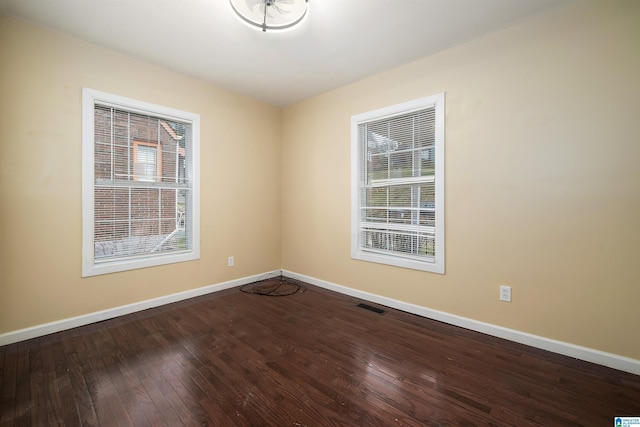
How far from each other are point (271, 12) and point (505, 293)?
9.92 feet

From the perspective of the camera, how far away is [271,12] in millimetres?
2047

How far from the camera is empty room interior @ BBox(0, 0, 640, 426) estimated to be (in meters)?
1.73

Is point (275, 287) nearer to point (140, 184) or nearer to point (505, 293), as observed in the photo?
point (140, 184)

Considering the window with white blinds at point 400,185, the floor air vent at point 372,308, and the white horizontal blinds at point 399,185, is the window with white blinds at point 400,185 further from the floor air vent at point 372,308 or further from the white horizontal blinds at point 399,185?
the floor air vent at point 372,308

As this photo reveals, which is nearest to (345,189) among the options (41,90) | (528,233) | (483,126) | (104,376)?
(483,126)

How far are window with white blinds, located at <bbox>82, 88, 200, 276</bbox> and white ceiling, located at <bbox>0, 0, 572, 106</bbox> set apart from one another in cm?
59

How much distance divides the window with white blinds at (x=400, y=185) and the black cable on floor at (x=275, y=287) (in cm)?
98

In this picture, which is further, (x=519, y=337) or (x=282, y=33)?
(x=282, y=33)

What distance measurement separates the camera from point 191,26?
2311 millimetres

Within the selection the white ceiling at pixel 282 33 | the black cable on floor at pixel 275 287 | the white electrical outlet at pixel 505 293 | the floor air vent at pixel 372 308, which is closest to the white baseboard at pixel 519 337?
the floor air vent at pixel 372 308

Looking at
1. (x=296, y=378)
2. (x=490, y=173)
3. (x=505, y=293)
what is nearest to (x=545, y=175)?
(x=490, y=173)

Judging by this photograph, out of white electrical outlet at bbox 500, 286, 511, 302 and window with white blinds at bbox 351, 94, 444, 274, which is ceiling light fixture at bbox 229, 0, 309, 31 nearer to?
window with white blinds at bbox 351, 94, 444, 274

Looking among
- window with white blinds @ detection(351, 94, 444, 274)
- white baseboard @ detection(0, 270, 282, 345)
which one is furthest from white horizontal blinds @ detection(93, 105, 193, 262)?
window with white blinds @ detection(351, 94, 444, 274)

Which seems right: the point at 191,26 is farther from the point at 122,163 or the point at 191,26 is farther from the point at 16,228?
the point at 16,228
